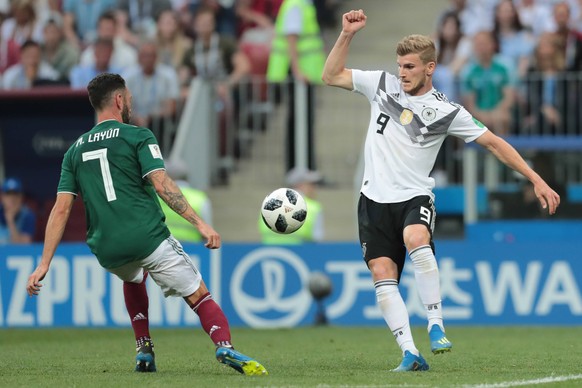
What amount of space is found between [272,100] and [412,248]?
32.3ft

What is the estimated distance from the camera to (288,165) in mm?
18312

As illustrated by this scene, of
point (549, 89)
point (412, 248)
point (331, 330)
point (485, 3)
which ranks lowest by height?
point (331, 330)

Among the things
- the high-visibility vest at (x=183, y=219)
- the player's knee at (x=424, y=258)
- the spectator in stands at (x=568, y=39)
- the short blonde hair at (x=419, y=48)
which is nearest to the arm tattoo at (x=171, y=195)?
the player's knee at (x=424, y=258)

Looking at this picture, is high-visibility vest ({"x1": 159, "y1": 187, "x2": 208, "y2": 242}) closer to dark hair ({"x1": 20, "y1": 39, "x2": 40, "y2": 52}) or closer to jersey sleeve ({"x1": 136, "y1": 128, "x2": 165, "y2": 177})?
dark hair ({"x1": 20, "y1": 39, "x2": 40, "y2": 52})

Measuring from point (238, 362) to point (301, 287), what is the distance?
24.7 ft

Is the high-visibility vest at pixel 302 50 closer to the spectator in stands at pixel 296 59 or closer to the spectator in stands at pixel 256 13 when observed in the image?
the spectator in stands at pixel 296 59

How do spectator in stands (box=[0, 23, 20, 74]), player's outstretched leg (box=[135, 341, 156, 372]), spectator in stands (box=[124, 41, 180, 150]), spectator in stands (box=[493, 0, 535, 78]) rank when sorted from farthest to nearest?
spectator in stands (box=[0, 23, 20, 74]) < spectator in stands (box=[493, 0, 535, 78]) < spectator in stands (box=[124, 41, 180, 150]) < player's outstretched leg (box=[135, 341, 156, 372])

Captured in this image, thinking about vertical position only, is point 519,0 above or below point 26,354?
above

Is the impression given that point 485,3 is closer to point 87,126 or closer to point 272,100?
point 272,100

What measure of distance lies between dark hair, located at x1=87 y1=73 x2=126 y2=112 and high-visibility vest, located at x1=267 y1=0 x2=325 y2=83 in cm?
935

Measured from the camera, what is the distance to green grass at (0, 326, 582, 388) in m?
8.67

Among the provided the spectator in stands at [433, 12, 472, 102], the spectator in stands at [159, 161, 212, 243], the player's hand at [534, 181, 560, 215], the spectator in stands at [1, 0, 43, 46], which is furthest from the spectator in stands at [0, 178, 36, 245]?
the player's hand at [534, 181, 560, 215]

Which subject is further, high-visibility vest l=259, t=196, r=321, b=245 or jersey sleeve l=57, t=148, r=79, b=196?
high-visibility vest l=259, t=196, r=321, b=245

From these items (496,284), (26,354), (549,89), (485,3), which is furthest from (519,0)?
(26,354)
